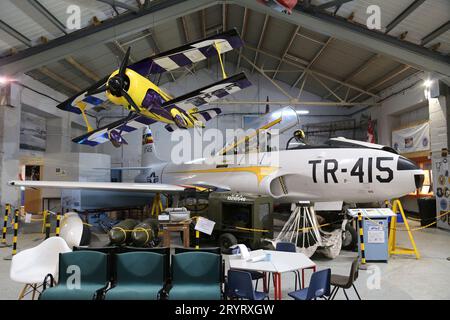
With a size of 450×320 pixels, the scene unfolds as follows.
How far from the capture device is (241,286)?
2.55m

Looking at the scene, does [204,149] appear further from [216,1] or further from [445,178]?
[445,178]

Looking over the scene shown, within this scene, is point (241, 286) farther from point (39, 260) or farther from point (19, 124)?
point (19, 124)

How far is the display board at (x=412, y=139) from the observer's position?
1025 cm

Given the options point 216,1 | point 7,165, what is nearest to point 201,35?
point 216,1

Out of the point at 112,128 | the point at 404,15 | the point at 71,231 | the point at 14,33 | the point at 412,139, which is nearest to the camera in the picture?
the point at 71,231

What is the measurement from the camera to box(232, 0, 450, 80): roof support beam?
7.21 m

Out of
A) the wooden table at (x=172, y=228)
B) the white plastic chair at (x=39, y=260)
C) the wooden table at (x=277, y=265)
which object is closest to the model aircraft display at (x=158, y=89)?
the wooden table at (x=172, y=228)

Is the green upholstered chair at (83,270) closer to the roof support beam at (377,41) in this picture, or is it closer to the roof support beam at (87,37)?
the roof support beam at (87,37)

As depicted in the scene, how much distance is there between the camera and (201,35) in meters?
A: 12.4

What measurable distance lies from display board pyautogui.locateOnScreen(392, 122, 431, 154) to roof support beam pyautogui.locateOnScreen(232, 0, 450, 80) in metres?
3.28

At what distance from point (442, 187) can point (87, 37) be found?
31.7ft

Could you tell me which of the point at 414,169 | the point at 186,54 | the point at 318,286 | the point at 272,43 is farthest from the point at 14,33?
the point at 272,43

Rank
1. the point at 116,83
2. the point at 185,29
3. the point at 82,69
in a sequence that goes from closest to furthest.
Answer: the point at 116,83 → the point at 82,69 → the point at 185,29
